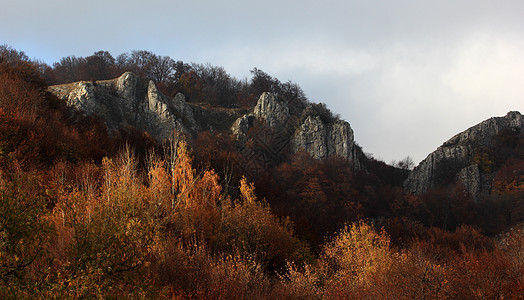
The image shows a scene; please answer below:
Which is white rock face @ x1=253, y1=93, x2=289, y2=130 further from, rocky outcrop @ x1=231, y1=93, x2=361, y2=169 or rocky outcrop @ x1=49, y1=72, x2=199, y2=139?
rocky outcrop @ x1=49, y1=72, x2=199, y2=139

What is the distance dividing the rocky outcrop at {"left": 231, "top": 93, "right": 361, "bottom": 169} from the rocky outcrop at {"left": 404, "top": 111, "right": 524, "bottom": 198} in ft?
51.1

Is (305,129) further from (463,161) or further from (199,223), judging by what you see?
(199,223)

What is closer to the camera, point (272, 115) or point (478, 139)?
point (272, 115)

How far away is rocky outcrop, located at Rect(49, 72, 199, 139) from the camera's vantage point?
4478cm

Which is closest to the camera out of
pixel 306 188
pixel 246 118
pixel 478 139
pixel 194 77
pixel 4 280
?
pixel 4 280

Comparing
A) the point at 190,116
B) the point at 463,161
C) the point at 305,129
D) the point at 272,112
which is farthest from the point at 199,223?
the point at 463,161

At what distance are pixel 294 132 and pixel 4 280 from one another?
56.2m

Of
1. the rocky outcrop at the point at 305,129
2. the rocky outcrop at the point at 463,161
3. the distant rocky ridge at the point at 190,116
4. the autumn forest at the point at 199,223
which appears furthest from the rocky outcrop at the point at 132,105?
the rocky outcrop at the point at 463,161

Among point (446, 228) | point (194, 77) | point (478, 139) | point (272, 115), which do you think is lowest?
point (446, 228)

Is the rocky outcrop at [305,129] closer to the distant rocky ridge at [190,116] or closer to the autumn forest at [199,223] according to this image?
the distant rocky ridge at [190,116]

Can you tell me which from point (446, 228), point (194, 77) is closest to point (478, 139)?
point (446, 228)

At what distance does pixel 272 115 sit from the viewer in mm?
60625

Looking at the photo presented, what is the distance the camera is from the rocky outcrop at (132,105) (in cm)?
4478

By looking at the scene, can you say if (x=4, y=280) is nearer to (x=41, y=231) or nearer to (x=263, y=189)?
(x=41, y=231)
